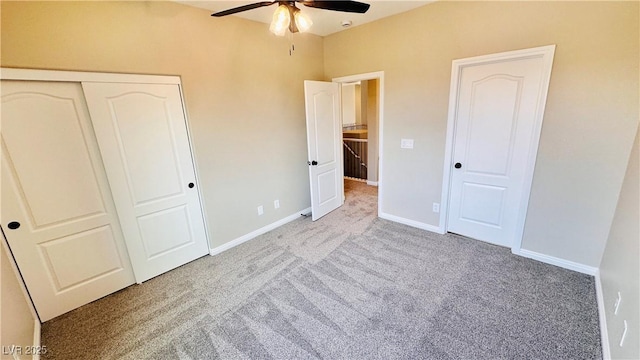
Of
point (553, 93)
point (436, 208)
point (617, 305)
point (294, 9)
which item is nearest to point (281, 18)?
point (294, 9)

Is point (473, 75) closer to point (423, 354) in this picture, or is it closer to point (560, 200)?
point (560, 200)

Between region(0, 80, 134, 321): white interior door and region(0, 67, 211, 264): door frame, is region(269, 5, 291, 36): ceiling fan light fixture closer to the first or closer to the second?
region(0, 67, 211, 264): door frame

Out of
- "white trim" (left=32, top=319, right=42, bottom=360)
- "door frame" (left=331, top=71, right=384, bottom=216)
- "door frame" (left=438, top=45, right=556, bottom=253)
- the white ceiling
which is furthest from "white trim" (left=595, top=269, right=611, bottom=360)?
"white trim" (left=32, top=319, right=42, bottom=360)

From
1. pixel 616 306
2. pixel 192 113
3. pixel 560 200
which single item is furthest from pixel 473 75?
pixel 192 113

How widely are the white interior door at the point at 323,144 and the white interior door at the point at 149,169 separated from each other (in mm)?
1542

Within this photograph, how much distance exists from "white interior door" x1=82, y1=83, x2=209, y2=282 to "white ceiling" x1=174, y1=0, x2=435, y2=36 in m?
0.92

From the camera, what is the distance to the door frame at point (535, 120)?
2266mm

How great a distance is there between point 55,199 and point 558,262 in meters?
4.55

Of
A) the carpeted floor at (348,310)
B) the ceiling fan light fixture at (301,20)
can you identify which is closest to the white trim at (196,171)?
the carpeted floor at (348,310)

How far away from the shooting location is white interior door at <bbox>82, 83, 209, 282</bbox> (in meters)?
2.18

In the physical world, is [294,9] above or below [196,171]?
above

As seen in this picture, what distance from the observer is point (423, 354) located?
1.68 meters

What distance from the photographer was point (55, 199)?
2039mm

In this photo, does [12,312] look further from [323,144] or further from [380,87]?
[380,87]
